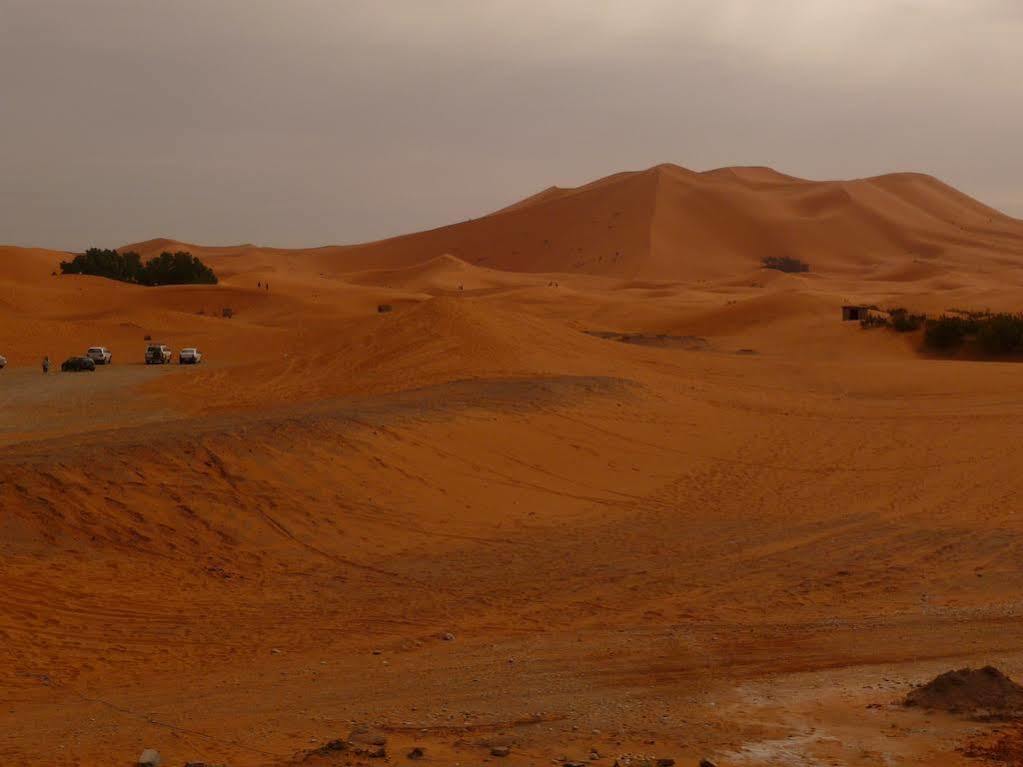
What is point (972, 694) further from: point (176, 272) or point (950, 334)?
point (176, 272)

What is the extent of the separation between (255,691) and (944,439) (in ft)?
56.2

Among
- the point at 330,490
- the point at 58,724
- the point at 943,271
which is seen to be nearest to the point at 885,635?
the point at 58,724

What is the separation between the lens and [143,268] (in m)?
84.7

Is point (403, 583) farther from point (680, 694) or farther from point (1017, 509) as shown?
point (1017, 509)

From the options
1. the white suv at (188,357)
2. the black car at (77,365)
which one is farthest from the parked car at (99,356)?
the white suv at (188,357)

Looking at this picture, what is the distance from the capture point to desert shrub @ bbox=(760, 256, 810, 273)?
331ft

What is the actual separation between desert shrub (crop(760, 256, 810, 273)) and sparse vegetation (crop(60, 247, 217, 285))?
48.6 meters

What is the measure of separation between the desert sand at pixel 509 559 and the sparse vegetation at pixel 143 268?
4782 centimetres

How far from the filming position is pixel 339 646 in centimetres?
1026

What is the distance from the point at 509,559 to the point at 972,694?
658 cm

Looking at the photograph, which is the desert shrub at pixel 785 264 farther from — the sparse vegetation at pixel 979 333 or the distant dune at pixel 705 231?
the sparse vegetation at pixel 979 333

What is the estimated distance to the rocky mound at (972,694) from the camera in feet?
25.0

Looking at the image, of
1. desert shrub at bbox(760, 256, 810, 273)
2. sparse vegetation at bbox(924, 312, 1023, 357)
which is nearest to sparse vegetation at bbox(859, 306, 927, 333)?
sparse vegetation at bbox(924, 312, 1023, 357)

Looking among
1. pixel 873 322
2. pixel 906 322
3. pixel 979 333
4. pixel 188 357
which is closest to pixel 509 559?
pixel 188 357
